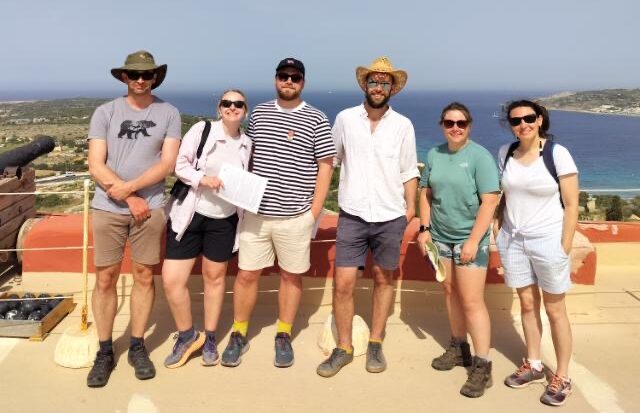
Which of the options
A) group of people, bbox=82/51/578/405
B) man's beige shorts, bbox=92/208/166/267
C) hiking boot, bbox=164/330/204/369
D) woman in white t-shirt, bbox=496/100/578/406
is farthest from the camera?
hiking boot, bbox=164/330/204/369

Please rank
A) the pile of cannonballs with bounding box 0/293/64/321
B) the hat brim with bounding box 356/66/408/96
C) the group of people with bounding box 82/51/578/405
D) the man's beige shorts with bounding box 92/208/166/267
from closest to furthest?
the group of people with bounding box 82/51/578/405 < the man's beige shorts with bounding box 92/208/166/267 < the hat brim with bounding box 356/66/408/96 < the pile of cannonballs with bounding box 0/293/64/321

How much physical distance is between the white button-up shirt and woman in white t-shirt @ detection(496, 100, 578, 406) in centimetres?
57

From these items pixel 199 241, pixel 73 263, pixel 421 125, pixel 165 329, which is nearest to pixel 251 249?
pixel 199 241

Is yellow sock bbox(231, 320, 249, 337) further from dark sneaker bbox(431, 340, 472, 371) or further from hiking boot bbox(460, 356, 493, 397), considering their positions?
hiking boot bbox(460, 356, 493, 397)

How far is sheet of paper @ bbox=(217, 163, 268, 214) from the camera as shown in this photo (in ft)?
10.0

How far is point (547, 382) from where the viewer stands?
10.5 feet

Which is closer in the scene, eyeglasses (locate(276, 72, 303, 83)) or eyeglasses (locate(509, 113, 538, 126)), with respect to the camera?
eyeglasses (locate(509, 113, 538, 126))

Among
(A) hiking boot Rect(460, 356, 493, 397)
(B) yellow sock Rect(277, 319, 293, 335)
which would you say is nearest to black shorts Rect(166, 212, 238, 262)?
(B) yellow sock Rect(277, 319, 293, 335)

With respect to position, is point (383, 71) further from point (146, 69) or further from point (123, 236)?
point (123, 236)

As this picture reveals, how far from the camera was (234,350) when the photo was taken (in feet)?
11.1

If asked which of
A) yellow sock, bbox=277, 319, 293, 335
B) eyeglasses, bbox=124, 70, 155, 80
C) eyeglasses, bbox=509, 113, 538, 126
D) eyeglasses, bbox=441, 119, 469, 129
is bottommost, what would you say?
yellow sock, bbox=277, 319, 293, 335

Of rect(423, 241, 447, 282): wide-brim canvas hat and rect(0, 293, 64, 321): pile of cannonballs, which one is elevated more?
rect(423, 241, 447, 282): wide-brim canvas hat

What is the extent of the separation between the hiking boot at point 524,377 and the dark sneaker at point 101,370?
7.64 feet

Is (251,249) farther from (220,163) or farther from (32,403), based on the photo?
(32,403)
